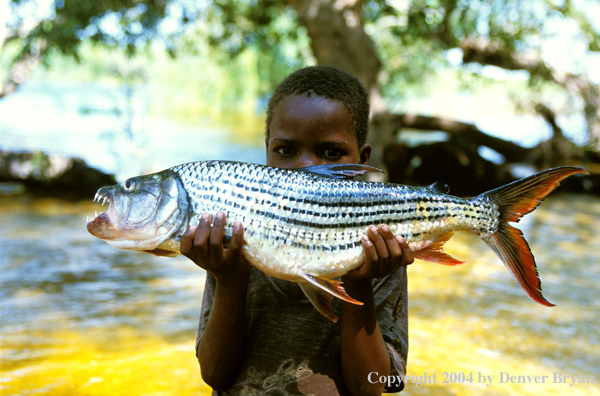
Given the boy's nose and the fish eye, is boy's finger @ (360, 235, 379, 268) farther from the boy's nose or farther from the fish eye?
the fish eye

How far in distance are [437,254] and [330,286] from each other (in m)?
0.46

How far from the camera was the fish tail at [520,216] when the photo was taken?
187cm

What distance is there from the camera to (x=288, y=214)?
1.74m

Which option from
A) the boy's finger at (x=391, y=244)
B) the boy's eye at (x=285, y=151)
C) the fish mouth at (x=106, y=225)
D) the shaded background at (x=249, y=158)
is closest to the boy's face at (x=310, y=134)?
the boy's eye at (x=285, y=151)

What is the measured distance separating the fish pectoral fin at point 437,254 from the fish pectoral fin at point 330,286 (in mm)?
349

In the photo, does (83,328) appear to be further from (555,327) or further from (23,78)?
(23,78)

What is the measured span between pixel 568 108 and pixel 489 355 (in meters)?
12.0

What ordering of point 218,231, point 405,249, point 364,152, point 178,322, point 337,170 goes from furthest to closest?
point 178,322 → point 364,152 → point 337,170 → point 405,249 → point 218,231

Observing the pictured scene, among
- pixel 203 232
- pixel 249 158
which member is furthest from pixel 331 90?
pixel 249 158

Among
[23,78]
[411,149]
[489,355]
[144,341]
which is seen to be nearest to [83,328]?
[144,341]

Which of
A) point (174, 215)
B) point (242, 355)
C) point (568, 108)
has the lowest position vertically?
point (242, 355)

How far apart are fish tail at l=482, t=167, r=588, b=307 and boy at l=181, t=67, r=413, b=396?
495 mm

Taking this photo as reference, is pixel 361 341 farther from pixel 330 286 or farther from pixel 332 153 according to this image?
pixel 332 153

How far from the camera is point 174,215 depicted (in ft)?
5.63
